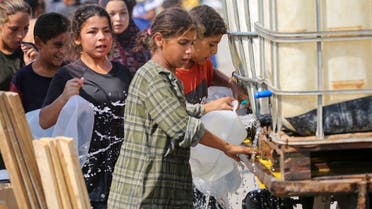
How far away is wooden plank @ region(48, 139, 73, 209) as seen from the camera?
435cm

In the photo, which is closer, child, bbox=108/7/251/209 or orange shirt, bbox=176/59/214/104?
child, bbox=108/7/251/209

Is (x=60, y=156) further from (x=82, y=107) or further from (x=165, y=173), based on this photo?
(x=82, y=107)

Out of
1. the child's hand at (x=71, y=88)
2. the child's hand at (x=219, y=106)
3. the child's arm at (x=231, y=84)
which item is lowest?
the child's arm at (x=231, y=84)

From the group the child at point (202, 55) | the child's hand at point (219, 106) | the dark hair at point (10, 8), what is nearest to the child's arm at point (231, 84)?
the child at point (202, 55)

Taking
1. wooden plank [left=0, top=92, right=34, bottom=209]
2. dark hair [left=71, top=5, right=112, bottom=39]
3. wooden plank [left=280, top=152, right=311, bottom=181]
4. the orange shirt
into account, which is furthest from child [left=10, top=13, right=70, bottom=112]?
wooden plank [left=280, top=152, right=311, bottom=181]

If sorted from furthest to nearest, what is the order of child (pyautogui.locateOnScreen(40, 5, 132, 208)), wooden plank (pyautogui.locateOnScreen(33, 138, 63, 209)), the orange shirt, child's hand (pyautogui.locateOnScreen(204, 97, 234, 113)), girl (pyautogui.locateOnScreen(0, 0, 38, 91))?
girl (pyautogui.locateOnScreen(0, 0, 38, 91)) → the orange shirt → child (pyautogui.locateOnScreen(40, 5, 132, 208)) → child's hand (pyautogui.locateOnScreen(204, 97, 234, 113)) → wooden plank (pyautogui.locateOnScreen(33, 138, 63, 209))

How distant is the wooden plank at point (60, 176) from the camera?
Result: 435 centimetres

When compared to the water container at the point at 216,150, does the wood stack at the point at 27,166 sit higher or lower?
higher

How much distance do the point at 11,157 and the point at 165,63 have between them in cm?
94

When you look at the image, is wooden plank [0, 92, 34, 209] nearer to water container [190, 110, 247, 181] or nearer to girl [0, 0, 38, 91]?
water container [190, 110, 247, 181]

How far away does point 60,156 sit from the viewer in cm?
433

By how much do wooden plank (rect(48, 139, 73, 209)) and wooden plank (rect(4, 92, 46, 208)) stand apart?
8.9 inches

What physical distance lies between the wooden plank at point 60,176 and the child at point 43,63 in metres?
2.22

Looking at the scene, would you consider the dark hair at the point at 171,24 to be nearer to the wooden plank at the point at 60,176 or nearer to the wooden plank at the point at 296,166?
the wooden plank at the point at 296,166
